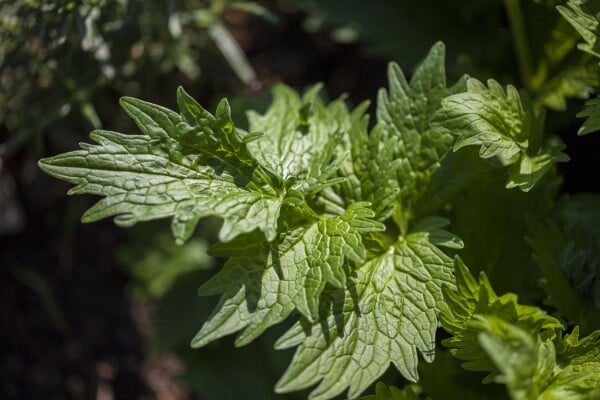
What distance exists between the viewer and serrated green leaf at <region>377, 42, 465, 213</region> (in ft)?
5.85

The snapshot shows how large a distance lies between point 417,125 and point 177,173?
2.09 ft

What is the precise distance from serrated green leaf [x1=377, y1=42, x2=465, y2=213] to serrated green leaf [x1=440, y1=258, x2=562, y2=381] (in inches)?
12.0

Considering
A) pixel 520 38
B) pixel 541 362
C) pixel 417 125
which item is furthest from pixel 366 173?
pixel 520 38

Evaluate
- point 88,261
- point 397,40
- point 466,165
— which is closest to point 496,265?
point 466,165

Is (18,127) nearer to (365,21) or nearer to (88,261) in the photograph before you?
(88,261)

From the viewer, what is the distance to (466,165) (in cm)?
180

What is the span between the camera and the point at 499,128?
1663 mm

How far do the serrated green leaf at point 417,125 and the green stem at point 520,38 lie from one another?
1.51 ft

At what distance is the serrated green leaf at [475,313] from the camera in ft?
5.09

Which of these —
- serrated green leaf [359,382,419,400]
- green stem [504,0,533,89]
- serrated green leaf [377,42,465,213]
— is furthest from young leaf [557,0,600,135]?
serrated green leaf [359,382,419,400]

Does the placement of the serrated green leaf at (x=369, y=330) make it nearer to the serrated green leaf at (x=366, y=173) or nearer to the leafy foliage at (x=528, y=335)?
the leafy foliage at (x=528, y=335)

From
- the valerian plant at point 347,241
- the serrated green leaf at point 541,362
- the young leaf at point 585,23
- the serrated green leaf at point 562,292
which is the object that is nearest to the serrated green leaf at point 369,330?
the valerian plant at point 347,241

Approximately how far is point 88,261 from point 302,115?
1.24m

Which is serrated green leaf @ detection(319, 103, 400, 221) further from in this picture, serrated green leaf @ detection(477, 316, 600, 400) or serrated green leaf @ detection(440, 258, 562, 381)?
serrated green leaf @ detection(477, 316, 600, 400)
